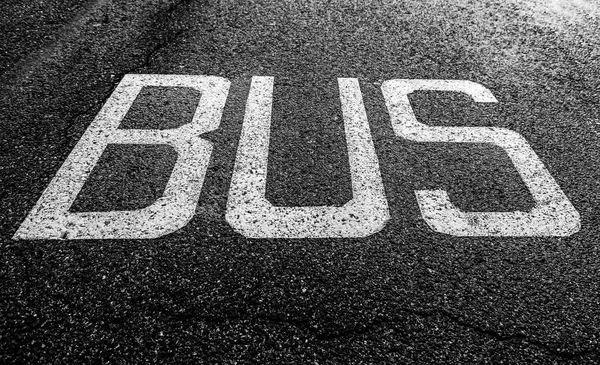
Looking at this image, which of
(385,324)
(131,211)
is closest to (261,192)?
(131,211)

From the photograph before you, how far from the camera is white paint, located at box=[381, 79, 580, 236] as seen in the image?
8.61 ft

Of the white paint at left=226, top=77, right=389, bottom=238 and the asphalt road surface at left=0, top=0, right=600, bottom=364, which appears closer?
the asphalt road surface at left=0, top=0, right=600, bottom=364

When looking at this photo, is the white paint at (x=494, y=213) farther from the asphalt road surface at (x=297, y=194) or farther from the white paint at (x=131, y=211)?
the white paint at (x=131, y=211)

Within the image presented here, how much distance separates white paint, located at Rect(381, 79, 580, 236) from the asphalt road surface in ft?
0.06

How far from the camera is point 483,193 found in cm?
283

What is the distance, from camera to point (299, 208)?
2705 mm

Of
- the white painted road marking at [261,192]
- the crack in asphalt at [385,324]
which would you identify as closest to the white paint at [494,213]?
the white painted road marking at [261,192]

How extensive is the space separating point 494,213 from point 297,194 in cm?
110

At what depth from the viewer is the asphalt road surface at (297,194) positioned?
2.12m

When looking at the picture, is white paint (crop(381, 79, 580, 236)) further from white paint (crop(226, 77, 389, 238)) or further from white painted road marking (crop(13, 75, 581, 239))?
white paint (crop(226, 77, 389, 238))

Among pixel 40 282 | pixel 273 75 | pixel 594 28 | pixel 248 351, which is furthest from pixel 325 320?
pixel 594 28

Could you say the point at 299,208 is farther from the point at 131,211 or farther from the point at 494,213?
the point at 494,213

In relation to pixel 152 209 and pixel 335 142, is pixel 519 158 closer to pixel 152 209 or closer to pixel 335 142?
pixel 335 142

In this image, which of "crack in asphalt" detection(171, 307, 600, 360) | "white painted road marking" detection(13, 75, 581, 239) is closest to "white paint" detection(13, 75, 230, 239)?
"white painted road marking" detection(13, 75, 581, 239)
